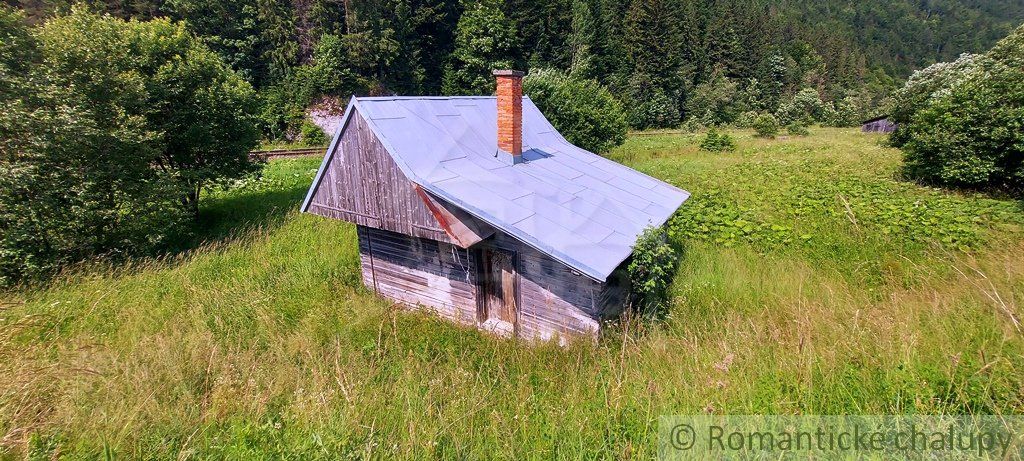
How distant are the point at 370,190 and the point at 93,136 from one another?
8.48 metres

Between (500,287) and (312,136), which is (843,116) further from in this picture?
(500,287)

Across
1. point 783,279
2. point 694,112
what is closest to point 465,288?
point 783,279

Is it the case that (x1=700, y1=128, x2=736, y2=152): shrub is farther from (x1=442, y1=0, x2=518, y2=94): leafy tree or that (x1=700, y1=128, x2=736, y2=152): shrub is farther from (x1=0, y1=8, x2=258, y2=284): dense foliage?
(x1=0, y1=8, x2=258, y2=284): dense foliage

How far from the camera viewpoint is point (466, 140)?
8.95 m

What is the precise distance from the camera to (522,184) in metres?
8.06

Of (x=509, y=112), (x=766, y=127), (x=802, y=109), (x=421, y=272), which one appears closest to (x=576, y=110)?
(x=509, y=112)

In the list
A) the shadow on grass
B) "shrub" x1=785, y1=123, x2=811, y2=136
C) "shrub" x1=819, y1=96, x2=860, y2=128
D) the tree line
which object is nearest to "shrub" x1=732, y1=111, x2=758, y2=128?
the tree line

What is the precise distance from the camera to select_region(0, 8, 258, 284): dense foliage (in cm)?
998

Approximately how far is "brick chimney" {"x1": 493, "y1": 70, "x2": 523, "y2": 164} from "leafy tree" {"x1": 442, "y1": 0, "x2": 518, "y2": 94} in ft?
126

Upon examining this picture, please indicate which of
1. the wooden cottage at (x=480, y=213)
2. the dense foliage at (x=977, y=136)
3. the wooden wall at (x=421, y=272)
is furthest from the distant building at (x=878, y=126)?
the wooden wall at (x=421, y=272)

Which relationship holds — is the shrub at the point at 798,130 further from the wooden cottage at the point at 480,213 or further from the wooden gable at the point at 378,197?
→ the wooden gable at the point at 378,197

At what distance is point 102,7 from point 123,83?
2815cm

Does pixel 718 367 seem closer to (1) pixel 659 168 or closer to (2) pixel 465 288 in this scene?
(2) pixel 465 288

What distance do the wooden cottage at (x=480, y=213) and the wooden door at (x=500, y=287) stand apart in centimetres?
3
